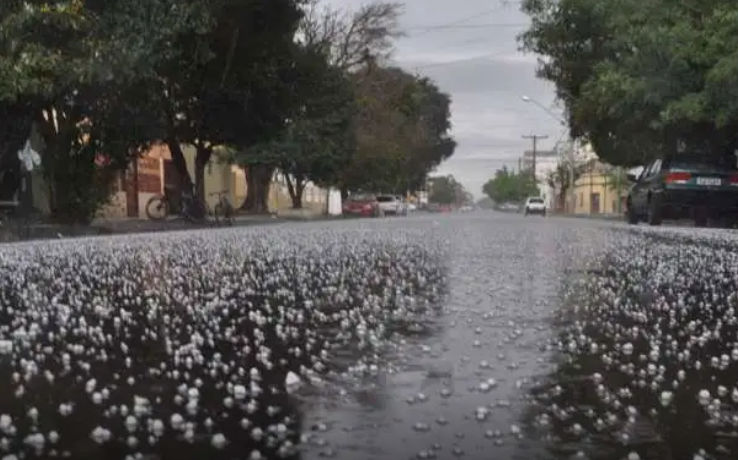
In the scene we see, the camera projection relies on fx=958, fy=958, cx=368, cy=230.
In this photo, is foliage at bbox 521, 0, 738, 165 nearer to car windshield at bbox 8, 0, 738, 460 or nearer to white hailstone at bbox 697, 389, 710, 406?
car windshield at bbox 8, 0, 738, 460

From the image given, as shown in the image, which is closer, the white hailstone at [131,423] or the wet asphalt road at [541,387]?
the wet asphalt road at [541,387]

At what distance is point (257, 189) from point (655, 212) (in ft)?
98.0

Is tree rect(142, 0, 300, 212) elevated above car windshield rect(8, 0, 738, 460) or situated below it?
above

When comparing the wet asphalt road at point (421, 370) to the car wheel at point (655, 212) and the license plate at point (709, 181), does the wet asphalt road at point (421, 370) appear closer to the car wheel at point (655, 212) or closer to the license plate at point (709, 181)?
the license plate at point (709, 181)

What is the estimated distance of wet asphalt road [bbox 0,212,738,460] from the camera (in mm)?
3084

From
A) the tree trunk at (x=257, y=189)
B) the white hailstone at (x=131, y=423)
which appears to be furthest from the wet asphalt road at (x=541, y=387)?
the tree trunk at (x=257, y=189)

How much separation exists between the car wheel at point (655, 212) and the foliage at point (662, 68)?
1.86 metres

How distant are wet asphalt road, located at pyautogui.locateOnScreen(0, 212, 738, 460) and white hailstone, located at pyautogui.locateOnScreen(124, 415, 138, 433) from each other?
23 mm

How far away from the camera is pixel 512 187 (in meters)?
153

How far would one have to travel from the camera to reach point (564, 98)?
113 ft

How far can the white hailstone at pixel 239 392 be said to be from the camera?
3.67 meters

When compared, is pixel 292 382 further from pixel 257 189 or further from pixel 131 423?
pixel 257 189

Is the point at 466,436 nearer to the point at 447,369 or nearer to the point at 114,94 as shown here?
the point at 447,369

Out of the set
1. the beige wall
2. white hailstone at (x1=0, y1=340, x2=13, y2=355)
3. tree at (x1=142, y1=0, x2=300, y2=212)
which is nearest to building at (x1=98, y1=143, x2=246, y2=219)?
tree at (x1=142, y1=0, x2=300, y2=212)
